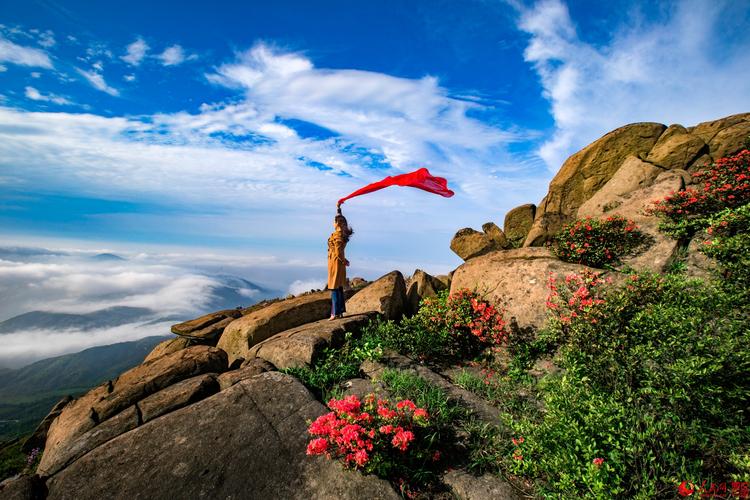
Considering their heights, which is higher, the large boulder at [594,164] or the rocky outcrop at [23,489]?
the large boulder at [594,164]

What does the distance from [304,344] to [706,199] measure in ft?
44.4

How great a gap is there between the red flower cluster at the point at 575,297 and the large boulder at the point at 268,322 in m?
8.27

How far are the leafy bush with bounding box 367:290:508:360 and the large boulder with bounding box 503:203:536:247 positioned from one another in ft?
32.5

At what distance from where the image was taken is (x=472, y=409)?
7.87 metres

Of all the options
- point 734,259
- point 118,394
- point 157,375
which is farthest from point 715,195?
point 118,394

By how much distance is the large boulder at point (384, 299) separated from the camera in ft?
43.1

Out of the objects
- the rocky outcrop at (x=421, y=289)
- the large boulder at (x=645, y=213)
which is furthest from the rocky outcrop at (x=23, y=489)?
the large boulder at (x=645, y=213)

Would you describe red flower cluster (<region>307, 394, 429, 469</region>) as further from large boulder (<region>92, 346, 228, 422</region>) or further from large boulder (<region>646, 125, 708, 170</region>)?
large boulder (<region>646, 125, 708, 170</region>)

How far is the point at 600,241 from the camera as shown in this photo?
11.9 m

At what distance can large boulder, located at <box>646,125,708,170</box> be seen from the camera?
1520 centimetres

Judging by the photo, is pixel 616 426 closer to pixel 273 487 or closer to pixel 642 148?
pixel 273 487

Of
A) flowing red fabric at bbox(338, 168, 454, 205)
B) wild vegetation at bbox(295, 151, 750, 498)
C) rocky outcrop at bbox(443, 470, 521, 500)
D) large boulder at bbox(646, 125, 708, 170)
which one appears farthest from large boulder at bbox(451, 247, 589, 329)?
large boulder at bbox(646, 125, 708, 170)

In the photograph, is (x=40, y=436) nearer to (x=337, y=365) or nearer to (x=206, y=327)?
(x=206, y=327)

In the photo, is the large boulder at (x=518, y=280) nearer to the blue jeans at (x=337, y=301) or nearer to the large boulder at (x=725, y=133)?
the blue jeans at (x=337, y=301)
